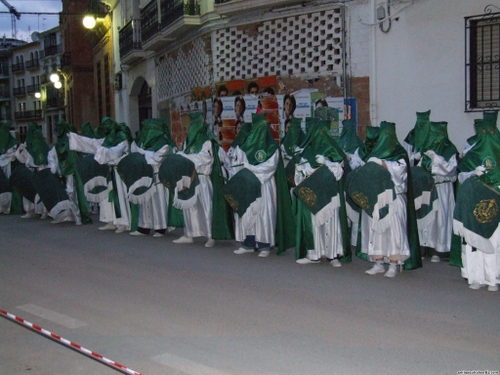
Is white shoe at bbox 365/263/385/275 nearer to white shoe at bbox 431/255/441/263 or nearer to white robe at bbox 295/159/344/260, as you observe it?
white robe at bbox 295/159/344/260

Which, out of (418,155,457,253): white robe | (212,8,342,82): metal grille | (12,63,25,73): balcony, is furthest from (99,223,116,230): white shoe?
(12,63,25,73): balcony

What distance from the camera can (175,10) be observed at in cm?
1728

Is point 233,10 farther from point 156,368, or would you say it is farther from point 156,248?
point 156,368

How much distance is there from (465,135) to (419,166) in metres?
3.24

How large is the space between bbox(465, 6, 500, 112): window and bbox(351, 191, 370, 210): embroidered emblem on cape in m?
4.60

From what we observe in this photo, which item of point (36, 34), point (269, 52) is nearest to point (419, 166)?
point (269, 52)

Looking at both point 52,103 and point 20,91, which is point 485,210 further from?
point 20,91

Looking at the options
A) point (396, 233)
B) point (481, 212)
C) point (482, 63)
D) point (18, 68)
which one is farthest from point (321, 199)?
point (18, 68)

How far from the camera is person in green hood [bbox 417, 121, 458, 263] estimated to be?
28.4 feet

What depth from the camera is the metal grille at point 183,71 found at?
17.2m

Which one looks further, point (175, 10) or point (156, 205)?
point (175, 10)

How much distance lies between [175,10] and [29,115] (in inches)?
2218

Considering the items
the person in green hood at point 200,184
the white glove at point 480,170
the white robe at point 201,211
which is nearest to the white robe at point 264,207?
the person in green hood at point 200,184

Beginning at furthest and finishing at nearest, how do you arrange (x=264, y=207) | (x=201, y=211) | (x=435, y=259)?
(x=201, y=211), (x=264, y=207), (x=435, y=259)
